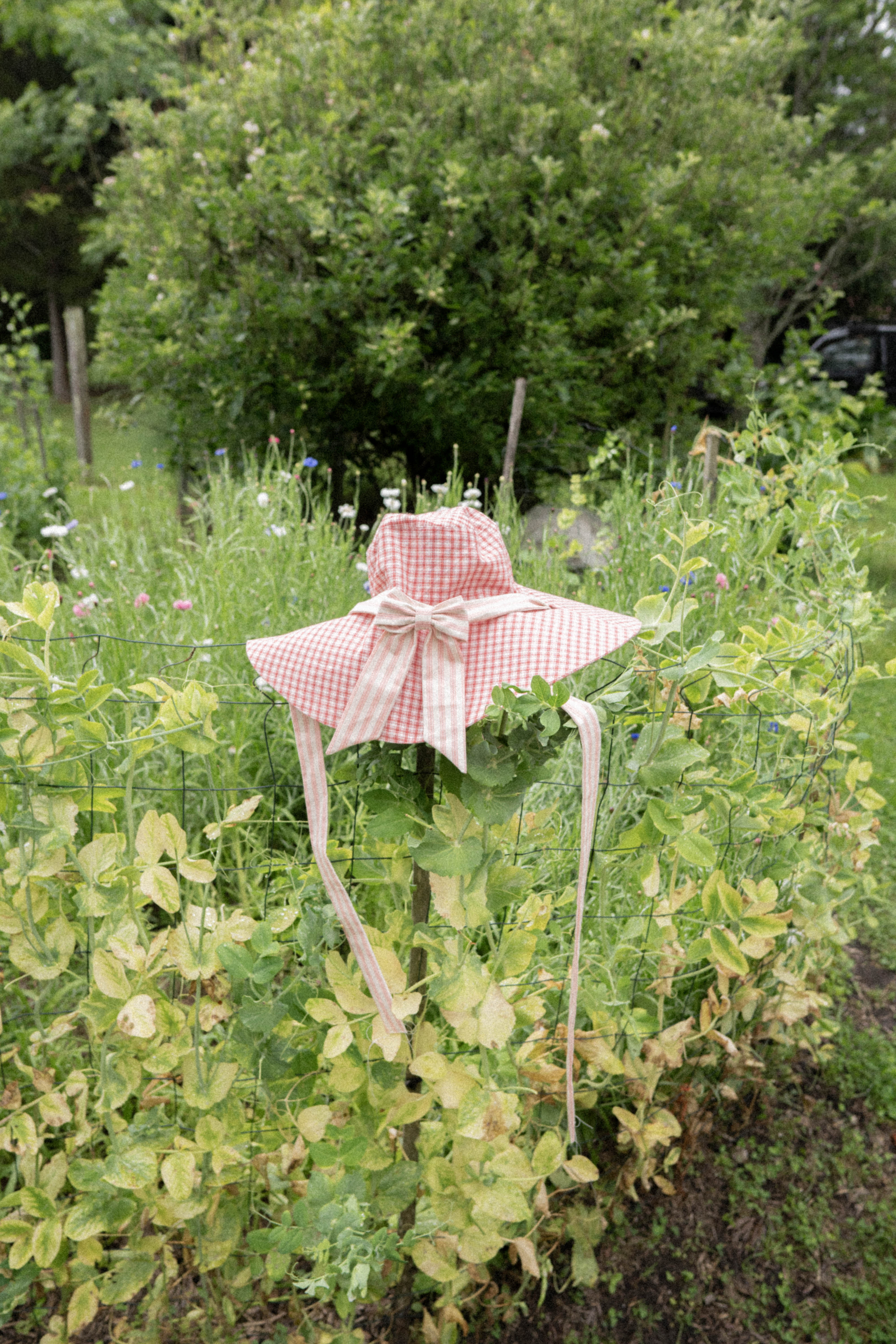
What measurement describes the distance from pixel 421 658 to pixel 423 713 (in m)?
0.07

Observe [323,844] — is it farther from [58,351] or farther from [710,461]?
[58,351]

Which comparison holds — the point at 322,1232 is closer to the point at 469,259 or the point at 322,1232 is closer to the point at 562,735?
the point at 562,735

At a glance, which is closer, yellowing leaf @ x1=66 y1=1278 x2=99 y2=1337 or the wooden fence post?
yellowing leaf @ x1=66 y1=1278 x2=99 y2=1337

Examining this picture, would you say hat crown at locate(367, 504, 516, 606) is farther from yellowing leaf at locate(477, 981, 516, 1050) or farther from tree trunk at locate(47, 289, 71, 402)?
tree trunk at locate(47, 289, 71, 402)

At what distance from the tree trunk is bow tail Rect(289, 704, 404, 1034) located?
16.9m

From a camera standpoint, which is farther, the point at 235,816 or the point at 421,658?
the point at 235,816

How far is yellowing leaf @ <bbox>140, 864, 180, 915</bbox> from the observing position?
118cm

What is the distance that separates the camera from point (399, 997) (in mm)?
1132

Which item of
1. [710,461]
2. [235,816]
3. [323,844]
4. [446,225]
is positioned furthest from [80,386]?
[323,844]

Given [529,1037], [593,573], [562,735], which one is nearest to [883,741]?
Answer: [593,573]

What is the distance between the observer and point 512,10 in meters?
4.92

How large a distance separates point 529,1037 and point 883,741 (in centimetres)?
270

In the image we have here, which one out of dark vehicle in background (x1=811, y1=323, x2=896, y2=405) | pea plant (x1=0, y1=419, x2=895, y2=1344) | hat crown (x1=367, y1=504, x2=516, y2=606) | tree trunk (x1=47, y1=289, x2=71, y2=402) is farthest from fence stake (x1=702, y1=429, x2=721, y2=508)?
tree trunk (x1=47, y1=289, x2=71, y2=402)

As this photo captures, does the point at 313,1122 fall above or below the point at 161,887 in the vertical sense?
below
